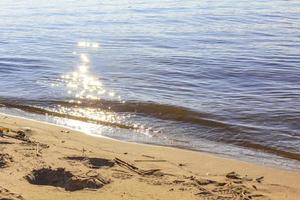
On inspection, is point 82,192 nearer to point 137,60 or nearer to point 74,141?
point 74,141

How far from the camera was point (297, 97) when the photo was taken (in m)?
7.87

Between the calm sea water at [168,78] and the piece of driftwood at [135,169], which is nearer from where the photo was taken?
the piece of driftwood at [135,169]

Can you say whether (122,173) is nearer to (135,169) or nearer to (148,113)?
(135,169)

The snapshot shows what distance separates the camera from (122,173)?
4797 millimetres

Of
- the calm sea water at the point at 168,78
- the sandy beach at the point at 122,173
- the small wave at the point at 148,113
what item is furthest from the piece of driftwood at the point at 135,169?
the small wave at the point at 148,113

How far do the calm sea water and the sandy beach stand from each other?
63 centimetres

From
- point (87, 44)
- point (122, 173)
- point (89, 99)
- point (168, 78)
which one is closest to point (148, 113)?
point (89, 99)

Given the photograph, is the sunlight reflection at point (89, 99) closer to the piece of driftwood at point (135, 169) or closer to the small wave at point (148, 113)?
the small wave at point (148, 113)

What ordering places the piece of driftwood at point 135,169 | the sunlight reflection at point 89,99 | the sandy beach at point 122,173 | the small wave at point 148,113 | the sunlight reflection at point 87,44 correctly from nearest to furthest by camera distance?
1. the sandy beach at point 122,173
2. the piece of driftwood at point 135,169
3. the small wave at point 148,113
4. the sunlight reflection at point 89,99
5. the sunlight reflection at point 87,44

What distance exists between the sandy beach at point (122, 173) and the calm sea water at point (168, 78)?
629mm

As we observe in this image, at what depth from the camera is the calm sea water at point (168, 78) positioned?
21.9 ft

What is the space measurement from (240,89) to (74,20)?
10413 mm

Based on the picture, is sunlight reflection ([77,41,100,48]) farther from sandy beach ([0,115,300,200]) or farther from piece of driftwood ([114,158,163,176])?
piece of driftwood ([114,158,163,176])

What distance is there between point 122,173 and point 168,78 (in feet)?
15.3
